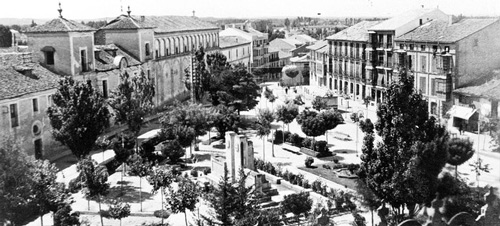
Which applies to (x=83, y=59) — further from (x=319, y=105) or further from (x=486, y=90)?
(x=486, y=90)

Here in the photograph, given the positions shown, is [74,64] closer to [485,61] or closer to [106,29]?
[106,29]

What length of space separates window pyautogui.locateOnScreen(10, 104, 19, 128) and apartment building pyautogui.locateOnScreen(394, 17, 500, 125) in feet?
104

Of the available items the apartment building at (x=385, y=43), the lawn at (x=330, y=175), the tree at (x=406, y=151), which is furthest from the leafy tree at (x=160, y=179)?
the apartment building at (x=385, y=43)

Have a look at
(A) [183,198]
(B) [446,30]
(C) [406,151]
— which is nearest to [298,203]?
(A) [183,198]

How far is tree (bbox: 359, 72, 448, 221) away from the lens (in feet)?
77.6

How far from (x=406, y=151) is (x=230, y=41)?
236 ft

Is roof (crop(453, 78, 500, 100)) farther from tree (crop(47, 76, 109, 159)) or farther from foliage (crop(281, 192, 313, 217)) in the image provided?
tree (crop(47, 76, 109, 159))

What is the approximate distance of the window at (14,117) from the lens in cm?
3547

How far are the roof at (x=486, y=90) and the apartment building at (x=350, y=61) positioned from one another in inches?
679

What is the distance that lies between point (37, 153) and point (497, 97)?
32.2 metres

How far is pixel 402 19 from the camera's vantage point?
58.8 meters

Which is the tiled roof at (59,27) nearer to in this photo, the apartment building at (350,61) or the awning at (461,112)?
the awning at (461,112)

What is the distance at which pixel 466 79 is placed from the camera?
1922 inches

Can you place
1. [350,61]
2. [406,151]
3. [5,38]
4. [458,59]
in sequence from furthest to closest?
[5,38] → [350,61] → [458,59] → [406,151]
